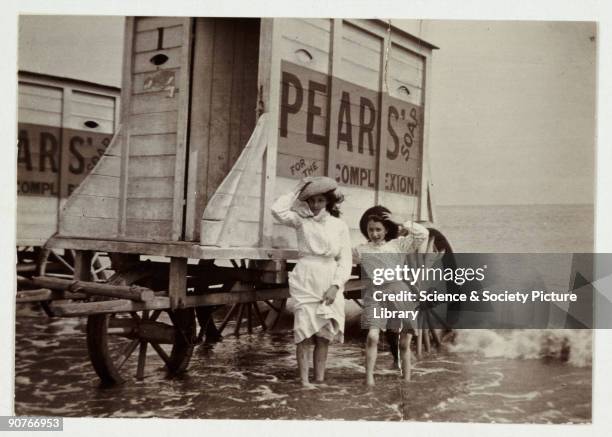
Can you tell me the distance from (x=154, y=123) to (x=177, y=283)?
42.3 inches

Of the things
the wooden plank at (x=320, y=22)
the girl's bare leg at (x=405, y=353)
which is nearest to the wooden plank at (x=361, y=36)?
the wooden plank at (x=320, y=22)

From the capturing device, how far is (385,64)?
4.11m

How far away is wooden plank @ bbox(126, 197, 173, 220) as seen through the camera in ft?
13.1

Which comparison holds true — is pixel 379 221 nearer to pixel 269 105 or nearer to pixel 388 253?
pixel 388 253

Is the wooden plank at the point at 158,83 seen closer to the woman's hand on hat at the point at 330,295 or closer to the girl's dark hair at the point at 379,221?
the girl's dark hair at the point at 379,221

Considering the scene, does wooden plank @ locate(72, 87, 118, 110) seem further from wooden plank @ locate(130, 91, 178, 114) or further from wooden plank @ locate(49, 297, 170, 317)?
wooden plank @ locate(49, 297, 170, 317)

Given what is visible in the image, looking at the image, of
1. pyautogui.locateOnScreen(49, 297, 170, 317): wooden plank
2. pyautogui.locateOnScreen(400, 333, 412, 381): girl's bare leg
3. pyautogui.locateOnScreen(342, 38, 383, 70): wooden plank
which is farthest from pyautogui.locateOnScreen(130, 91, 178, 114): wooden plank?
pyautogui.locateOnScreen(400, 333, 412, 381): girl's bare leg

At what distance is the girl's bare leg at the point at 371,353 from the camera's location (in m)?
3.85

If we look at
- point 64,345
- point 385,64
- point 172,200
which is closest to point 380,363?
point 172,200

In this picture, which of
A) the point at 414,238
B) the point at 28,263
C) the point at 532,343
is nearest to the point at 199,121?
the point at 414,238

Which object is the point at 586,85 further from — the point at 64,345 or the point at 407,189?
the point at 64,345

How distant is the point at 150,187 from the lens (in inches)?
158

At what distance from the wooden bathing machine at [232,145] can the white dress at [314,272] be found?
11 centimetres

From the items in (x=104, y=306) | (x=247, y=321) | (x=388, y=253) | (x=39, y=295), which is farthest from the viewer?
(x=247, y=321)
